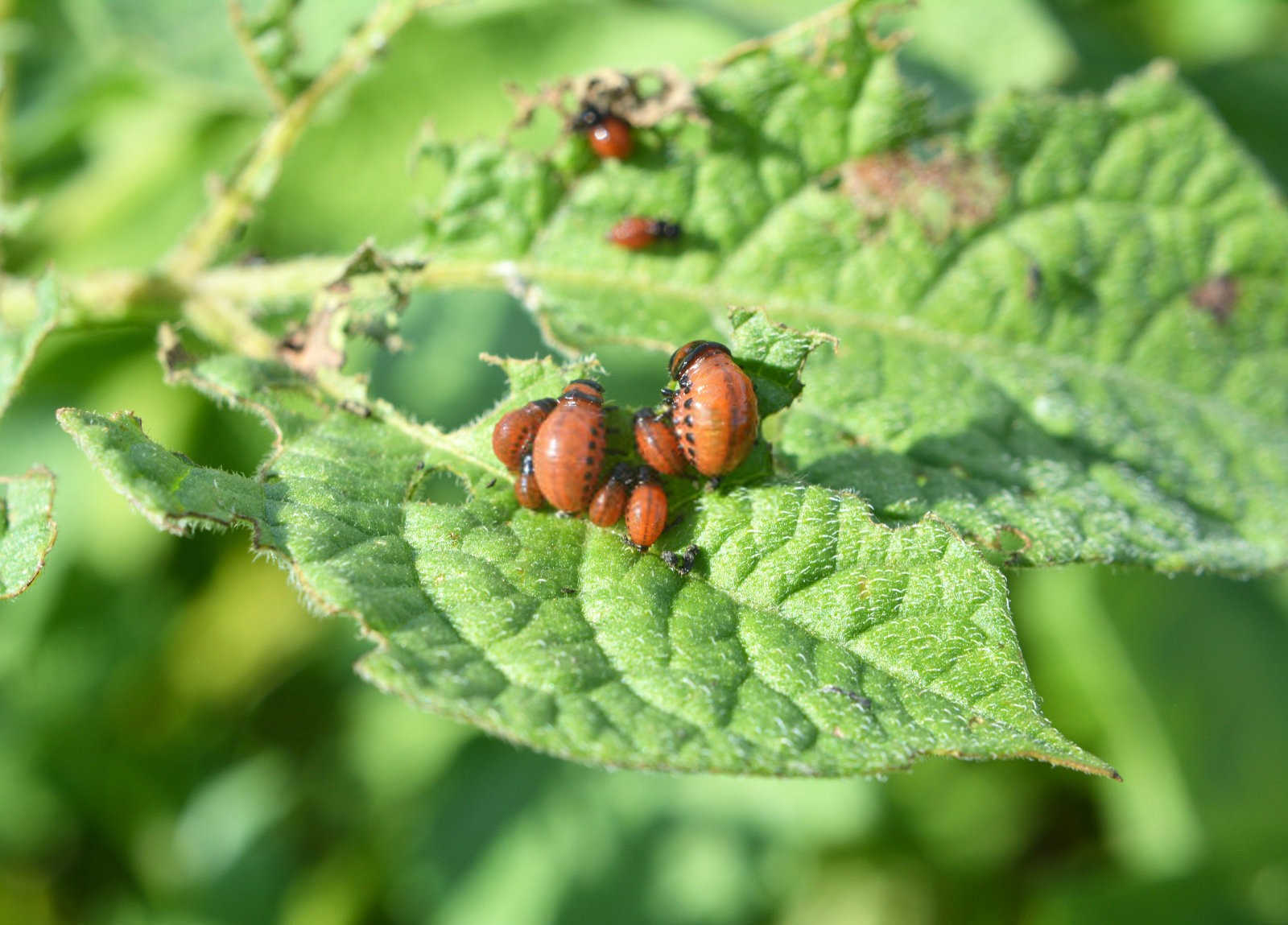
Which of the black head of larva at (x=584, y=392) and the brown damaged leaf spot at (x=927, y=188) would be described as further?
the brown damaged leaf spot at (x=927, y=188)

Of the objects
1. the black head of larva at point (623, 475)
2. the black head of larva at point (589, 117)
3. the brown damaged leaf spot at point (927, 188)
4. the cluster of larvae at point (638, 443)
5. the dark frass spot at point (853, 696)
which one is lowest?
the dark frass spot at point (853, 696)

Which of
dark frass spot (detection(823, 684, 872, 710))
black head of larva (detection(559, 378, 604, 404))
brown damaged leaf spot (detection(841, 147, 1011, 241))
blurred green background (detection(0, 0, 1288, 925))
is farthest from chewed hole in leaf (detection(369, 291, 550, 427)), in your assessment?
dark frass spot (detection(823, 684, 872, 710))

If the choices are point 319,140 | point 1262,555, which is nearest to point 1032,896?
point 1262,555

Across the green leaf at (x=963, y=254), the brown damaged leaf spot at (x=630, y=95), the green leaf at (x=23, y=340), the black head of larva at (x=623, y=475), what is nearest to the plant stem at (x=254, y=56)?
the green leaf at (x=963, y=254)

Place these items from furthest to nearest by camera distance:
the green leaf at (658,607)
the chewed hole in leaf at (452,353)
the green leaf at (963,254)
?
1. the chewed hole in leaf at (452,353)
2. the green leaf at (963,254)
3. the green leaf at (658,607)

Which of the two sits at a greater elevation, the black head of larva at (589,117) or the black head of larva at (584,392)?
the black head of larva at (589,117)

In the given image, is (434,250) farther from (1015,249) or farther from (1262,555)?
(1262,555)

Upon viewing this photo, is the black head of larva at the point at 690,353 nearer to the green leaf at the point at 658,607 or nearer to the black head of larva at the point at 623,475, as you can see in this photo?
the green leaf at the point at 658,607
